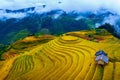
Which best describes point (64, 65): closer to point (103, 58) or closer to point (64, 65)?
point (64, 65)

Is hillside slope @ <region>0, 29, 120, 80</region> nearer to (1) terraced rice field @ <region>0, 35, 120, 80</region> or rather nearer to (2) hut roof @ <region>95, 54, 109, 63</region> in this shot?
(1) terraced rice field @ <region>0, 35, 120, 80</region>

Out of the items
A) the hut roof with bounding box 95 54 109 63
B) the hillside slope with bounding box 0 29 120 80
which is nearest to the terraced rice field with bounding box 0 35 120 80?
the hillside slope with bounding box 0 29 120 80

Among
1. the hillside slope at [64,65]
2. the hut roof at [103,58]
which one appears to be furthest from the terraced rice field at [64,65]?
the hut roof at [103,58]

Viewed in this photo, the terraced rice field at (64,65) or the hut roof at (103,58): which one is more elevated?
the hut roof at (103,58)

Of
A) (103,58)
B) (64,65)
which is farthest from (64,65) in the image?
(103,58)

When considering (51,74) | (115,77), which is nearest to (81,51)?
(51,74)

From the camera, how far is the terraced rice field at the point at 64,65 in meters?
44.5

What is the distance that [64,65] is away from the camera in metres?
50.5

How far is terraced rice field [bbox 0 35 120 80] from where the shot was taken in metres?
44.5

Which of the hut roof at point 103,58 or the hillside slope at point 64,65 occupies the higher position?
the hut roof at point 103,58

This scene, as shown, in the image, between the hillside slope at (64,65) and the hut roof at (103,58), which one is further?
the hut roof at (103,58)

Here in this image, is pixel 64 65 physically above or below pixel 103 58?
below

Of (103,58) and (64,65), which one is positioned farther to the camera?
(64,65)

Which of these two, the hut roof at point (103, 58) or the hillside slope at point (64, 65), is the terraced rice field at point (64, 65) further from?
the hut roof at point (103, 58)
